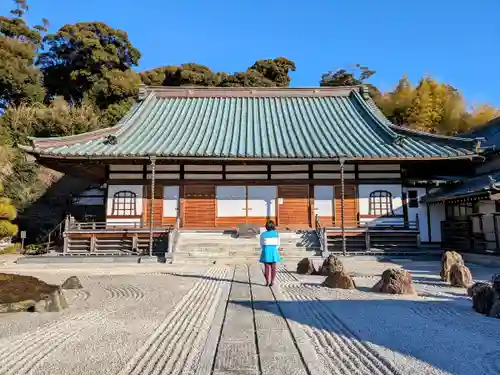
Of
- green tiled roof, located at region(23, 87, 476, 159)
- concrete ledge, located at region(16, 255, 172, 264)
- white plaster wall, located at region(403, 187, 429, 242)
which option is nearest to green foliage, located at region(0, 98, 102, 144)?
green tiled roof, located at region(23, 87, 476, 159)

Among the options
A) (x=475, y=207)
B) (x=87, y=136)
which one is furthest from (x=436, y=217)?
(x=87, y=136)

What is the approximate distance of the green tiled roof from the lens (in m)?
14.4

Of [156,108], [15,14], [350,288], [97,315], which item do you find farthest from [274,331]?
[15,14]

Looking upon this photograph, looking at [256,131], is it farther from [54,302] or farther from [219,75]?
[219,75]

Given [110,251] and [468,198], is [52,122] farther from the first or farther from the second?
[468,198]

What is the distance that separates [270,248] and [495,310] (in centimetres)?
381

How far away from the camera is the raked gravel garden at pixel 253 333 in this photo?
3.06 meters

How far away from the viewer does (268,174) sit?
16047 mm

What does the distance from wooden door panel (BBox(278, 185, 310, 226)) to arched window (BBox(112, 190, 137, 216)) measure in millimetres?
6485

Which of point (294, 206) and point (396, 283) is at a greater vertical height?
point (294, 206)

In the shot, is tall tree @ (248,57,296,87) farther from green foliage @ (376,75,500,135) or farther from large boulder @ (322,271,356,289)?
large boulder @ (322,271,356,289)

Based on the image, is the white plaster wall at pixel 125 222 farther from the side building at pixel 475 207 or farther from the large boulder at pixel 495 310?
the large boulder at pixel 495 310

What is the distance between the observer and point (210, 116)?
61.6 feet

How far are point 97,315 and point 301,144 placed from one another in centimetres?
1220
